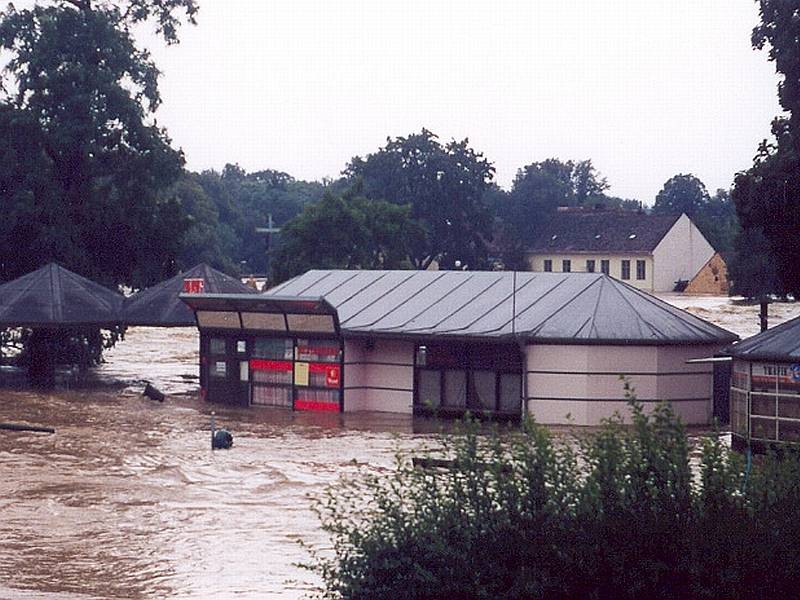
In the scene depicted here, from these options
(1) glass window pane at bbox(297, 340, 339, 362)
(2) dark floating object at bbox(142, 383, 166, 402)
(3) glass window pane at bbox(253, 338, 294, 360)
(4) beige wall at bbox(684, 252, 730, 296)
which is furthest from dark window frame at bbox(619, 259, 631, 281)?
(1) glass window pane at bbox(297, 340, 339, 362)

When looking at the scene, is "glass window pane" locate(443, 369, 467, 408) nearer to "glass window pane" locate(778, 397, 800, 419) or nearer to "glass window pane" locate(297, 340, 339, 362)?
"glass window pane" locate(297, 340, 339, 362)

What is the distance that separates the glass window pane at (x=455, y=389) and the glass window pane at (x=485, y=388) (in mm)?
344

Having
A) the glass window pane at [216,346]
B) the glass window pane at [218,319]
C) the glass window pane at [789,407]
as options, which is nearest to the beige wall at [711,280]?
the glass window pane at [216,346]

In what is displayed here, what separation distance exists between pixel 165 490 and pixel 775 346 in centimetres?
1306

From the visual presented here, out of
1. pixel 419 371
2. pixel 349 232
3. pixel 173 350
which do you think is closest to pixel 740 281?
pixel 349 232

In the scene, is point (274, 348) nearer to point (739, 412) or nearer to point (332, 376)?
point (332, 376)

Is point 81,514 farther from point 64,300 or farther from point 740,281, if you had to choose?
point 740,281

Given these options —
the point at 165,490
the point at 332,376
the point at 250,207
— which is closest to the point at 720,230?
the point at 250,207

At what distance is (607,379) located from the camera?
3916cm

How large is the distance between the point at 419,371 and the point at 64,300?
12.8m

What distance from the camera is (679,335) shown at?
39062 mm

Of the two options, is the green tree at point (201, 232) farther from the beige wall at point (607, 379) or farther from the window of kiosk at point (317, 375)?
the beige wall at point (607, 379)

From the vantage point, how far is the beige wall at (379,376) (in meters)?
42.7

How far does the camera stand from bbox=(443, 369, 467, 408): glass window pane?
1633 inches
